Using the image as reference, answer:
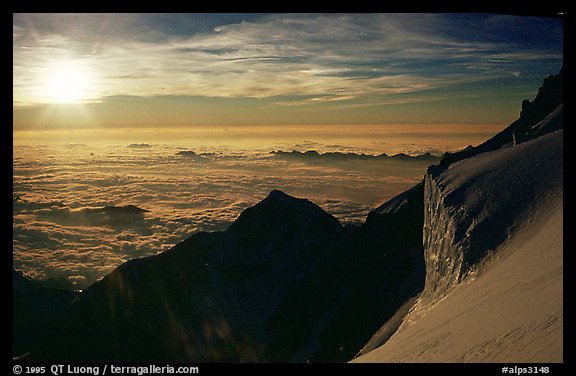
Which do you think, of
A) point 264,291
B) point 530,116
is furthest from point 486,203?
point 264,291

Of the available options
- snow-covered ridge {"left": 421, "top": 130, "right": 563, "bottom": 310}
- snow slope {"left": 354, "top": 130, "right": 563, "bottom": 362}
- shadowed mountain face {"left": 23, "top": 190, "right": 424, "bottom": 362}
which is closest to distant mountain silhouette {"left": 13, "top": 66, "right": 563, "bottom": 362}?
shadowed mountain face {"left": 23, "top": 190, "right": 424, "bottom": 362}

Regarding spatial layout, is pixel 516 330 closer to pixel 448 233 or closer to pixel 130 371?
pixel 130 371

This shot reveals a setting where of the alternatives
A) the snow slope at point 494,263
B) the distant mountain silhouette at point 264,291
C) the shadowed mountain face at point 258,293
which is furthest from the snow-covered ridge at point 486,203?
the shadowed mountain face at point 258,293

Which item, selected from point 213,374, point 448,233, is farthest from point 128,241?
point 213,374

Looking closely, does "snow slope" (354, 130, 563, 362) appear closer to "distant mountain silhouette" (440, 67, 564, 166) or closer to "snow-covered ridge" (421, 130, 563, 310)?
"snow-covered ridge" (421, 130, 563, 310)

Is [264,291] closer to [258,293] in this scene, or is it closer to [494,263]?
[258,293]
